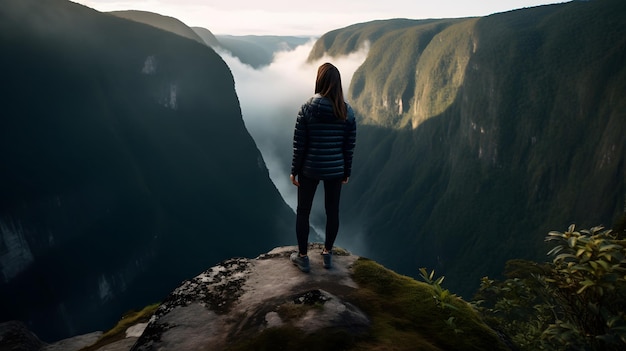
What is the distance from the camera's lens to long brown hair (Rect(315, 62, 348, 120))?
6211mm

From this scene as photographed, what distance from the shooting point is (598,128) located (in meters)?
97.8

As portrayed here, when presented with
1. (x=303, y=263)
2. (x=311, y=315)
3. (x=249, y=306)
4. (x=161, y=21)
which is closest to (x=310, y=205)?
(x=303, y=263)

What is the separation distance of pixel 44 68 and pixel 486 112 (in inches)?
4813

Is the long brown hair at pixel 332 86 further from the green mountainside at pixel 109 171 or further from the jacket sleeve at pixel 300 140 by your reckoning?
the green mountainside at pixel 109 171

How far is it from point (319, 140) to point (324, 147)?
0.45ft

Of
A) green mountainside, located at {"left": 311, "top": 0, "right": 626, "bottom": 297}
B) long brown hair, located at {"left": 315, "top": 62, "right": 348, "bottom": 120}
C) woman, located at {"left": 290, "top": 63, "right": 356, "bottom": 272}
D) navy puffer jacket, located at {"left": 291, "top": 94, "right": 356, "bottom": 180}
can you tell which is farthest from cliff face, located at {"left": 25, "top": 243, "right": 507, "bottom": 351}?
green mountainside, located at {"left": 311, "top": 0, "right": 626, "bottom": 297}

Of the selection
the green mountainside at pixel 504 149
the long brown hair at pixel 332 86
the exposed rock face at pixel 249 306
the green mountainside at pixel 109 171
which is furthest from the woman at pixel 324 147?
the green mountainside at pixel 504 149

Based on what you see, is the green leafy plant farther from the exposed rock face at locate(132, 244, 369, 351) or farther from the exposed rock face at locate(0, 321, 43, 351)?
the exposed rock face at locate(0, 321, 43, 351)

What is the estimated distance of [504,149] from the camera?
124000 millimetres

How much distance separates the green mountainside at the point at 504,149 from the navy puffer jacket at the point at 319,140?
94954mm

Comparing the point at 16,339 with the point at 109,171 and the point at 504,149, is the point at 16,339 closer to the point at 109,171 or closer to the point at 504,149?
the point at 109,171

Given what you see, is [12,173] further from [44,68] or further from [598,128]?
[598,128]

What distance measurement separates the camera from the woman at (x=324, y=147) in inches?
246

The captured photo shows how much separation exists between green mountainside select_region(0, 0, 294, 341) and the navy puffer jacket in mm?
73401
